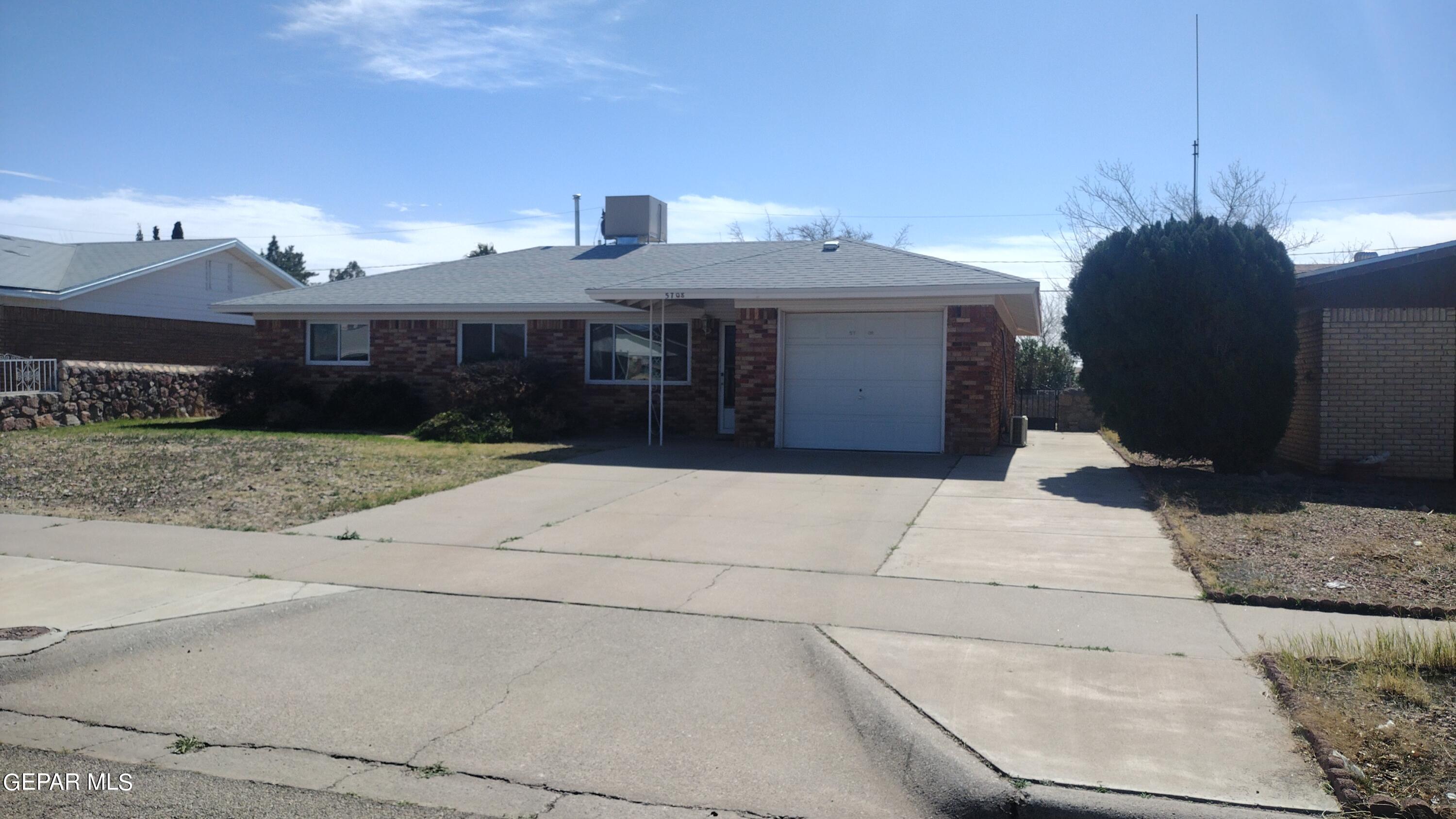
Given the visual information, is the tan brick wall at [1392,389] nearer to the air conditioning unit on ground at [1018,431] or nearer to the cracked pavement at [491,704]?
the air conditioning unit on ground at [1018,431]

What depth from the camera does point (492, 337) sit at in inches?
824

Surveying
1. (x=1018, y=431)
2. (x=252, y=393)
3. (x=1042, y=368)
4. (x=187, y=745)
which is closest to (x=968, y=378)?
(x=1018, y=431)

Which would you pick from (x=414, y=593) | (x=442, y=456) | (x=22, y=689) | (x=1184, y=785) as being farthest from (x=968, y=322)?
(x=22, y=689)

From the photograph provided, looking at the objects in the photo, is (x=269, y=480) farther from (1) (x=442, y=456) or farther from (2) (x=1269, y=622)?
(2) (x=1269, y=622)

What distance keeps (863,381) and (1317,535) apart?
26.7 ft

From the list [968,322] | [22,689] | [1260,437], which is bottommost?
[22,689]

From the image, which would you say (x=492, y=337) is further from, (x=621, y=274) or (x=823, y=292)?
(x=823, y=292)

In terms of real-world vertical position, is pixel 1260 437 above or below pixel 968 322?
below

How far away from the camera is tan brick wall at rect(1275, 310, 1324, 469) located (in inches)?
548

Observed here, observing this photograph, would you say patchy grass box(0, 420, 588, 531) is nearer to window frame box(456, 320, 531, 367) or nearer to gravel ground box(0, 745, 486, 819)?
window frame box(456, 320, 531, 367)

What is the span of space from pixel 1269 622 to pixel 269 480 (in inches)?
433

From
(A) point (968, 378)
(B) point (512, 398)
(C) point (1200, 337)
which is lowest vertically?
(B) point (512, 398)

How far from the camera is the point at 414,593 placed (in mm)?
7492

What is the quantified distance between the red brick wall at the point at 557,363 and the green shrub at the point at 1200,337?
768cm
